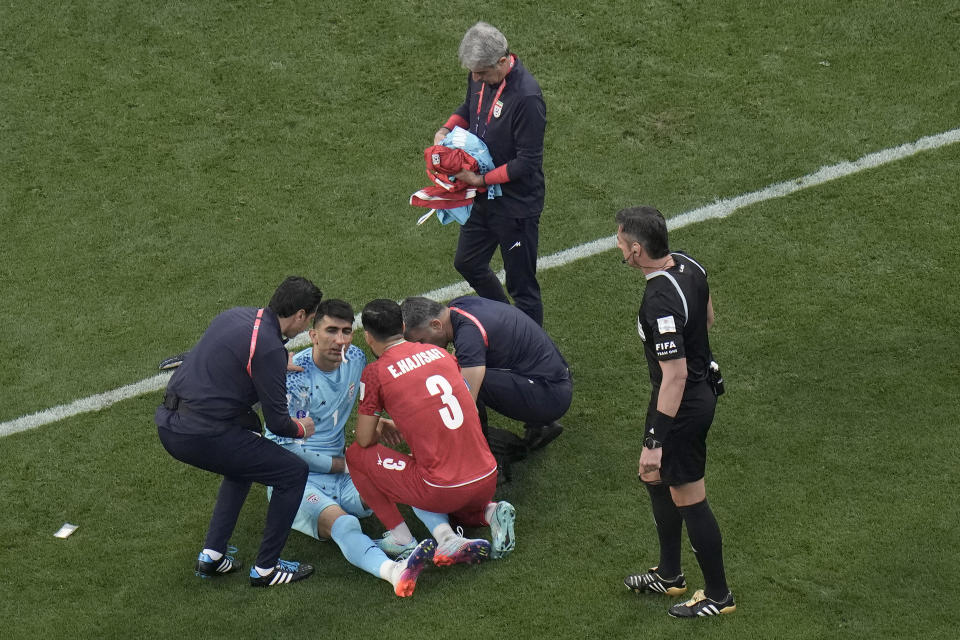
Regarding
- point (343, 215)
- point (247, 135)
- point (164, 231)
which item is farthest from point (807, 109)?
point (164, 231)

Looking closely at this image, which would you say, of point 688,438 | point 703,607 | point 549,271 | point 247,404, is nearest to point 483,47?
point 549,271

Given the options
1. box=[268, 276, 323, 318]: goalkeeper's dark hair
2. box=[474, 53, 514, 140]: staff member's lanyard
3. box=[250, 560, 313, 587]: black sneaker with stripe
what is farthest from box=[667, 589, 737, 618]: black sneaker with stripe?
box=[474, 53, 514, 140]: staff member's lanyard

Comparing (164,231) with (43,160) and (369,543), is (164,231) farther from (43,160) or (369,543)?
(369,543)

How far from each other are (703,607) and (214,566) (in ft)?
8.71

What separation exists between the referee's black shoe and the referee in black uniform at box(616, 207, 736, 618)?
157 cm

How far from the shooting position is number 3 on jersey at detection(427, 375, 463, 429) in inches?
253

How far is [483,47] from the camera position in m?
7.51

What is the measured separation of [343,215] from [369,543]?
3697 millimetres

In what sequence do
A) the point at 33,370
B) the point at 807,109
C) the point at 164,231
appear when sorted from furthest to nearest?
1. the point at 807,109
2. the point at 164,231
3. the point at 33,370

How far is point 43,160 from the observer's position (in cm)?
1038

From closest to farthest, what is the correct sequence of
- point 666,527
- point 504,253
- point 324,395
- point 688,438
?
1. point 688,438
2. point 666,527
3. point 324,395
4. point 504,253

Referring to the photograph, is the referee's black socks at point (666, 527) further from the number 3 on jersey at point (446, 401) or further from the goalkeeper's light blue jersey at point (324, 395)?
the goalkeeper's light blue jersey at point (324, 395)

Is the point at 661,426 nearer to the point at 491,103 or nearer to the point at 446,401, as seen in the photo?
the point at 446,401

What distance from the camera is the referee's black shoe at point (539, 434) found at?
762 centimetres
